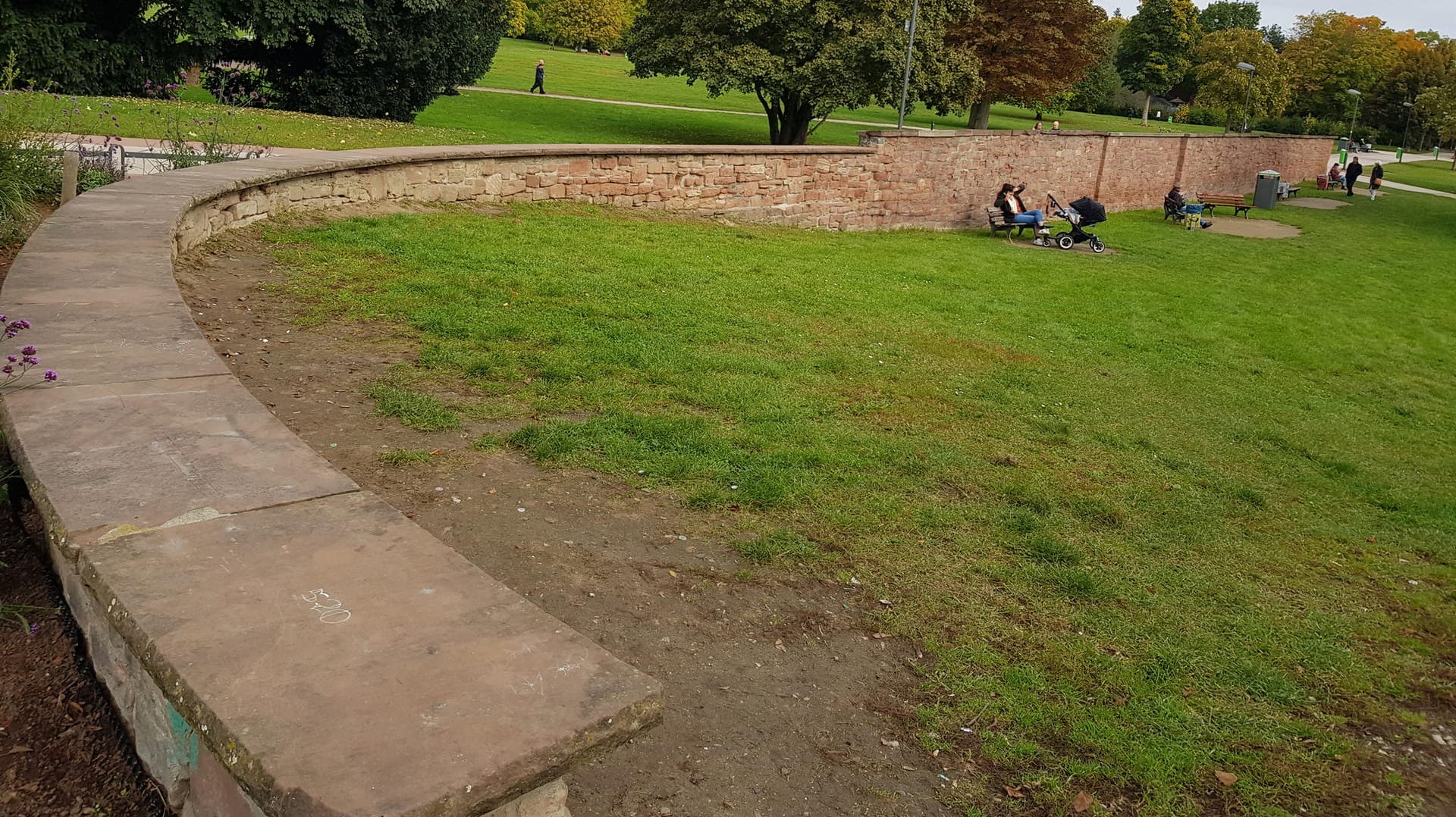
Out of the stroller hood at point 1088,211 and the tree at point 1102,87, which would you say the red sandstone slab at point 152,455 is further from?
the tree at point 1102,87

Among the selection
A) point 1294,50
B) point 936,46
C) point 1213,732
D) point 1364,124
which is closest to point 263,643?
point 1213,732

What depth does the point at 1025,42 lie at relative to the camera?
3553 centimetres

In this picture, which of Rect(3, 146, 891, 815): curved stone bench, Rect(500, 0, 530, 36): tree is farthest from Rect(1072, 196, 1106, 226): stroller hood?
Rect(500, 0, 530, 36): tree

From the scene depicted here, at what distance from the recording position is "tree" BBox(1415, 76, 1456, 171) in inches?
2000

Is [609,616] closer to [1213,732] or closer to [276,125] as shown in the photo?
[1213,732]

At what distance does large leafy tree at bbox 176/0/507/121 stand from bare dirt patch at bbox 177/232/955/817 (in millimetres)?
17028

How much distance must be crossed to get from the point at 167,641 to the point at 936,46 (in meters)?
27.9

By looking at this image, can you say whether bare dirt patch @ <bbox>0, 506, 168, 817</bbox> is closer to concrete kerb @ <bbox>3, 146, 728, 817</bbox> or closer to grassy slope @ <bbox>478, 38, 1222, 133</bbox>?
concrete kerb @ <bbox>3, 146, 728, 817</bbox>

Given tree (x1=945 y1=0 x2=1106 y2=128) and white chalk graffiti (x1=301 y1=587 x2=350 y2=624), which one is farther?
tree (x1=945 y1=0 x2=1106 y2=128)

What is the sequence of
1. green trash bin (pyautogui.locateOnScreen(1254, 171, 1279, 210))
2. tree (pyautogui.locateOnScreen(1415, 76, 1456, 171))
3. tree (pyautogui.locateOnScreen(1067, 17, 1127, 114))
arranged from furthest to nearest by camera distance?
tree (pyautogui.locateOnScreen(1067, 17, 1127, 114)) < tree (pyautogui.locateOnScreen(1415, 76, 1456, 171)) < green trash bin (pyautogui.locateOnScreen(1254, 171, 1279, 210))

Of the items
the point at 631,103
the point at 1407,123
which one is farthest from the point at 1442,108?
the point at 631,103

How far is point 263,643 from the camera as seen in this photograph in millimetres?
2227

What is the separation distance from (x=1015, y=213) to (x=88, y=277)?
56.6 feet

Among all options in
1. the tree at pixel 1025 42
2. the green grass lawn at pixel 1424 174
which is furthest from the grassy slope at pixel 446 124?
the green grass lawn at pixel 1424 174
